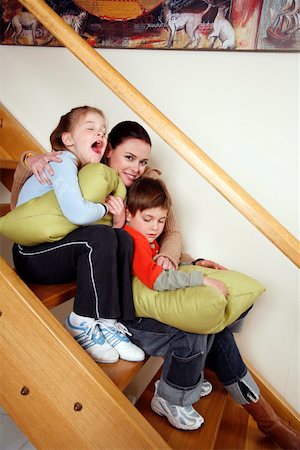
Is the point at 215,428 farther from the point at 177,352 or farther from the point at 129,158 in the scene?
the point at 129,158

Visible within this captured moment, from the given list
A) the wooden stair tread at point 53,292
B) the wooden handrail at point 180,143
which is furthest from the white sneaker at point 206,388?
the wooden handrail at point 180,143

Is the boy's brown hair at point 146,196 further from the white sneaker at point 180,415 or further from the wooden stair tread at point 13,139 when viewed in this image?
the wooden stair tread at point 13,139

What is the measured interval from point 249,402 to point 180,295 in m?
0.50

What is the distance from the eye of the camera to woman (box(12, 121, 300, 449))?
4.04 ft

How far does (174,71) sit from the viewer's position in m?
1.85

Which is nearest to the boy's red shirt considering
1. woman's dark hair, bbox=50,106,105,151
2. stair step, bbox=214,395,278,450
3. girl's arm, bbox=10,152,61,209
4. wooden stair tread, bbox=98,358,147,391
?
wooden stair tread, bbox=98,358,147,391

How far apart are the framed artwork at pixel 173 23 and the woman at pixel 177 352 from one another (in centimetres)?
49

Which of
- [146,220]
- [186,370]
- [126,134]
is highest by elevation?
[126,134]

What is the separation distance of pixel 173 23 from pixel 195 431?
156 cm

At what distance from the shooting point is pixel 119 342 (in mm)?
1255

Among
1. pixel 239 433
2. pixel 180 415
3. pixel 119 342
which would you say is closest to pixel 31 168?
pixel 119 342

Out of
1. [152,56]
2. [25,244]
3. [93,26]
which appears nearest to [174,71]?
[152,56]

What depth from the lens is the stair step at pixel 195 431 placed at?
3.94 ft

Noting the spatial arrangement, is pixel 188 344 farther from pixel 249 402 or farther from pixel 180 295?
pixel 249 402
